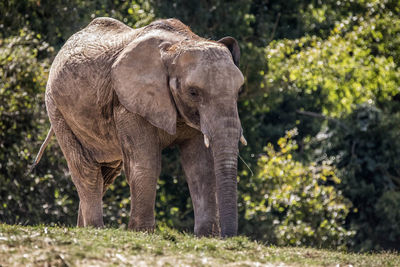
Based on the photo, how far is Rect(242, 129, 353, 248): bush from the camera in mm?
19500

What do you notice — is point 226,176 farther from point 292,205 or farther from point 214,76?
point 292,205

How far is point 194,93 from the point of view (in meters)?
9.56

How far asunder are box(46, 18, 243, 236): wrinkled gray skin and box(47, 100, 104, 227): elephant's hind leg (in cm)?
16

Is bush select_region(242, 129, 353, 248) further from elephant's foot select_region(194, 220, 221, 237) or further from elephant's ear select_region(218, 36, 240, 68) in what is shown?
elephant's ear select_region(218, 36, 240, 68)

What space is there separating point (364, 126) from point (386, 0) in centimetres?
396

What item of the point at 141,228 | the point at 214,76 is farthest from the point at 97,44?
the point at 141,228

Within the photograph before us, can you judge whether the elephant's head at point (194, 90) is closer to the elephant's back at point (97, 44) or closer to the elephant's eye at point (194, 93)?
the elephant's eye at point (194, 93)

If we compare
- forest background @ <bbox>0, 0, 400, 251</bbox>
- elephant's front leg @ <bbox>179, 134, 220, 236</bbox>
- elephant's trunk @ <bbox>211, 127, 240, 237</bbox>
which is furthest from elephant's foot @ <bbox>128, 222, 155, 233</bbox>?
forest background @ <bbox>0, 0, 400, 251</bbox>

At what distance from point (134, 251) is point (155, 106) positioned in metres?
2.39

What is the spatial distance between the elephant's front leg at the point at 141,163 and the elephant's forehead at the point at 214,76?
850 millimetres

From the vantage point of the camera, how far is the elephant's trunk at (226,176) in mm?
8969

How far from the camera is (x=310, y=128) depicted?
27.0 meters

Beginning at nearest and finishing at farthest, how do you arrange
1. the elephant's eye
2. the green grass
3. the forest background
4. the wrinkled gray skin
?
the green grass → the wrinkled gray skin → the elephant's eye → the forest background

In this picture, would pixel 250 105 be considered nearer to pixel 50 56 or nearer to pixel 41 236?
pixel 50 56
